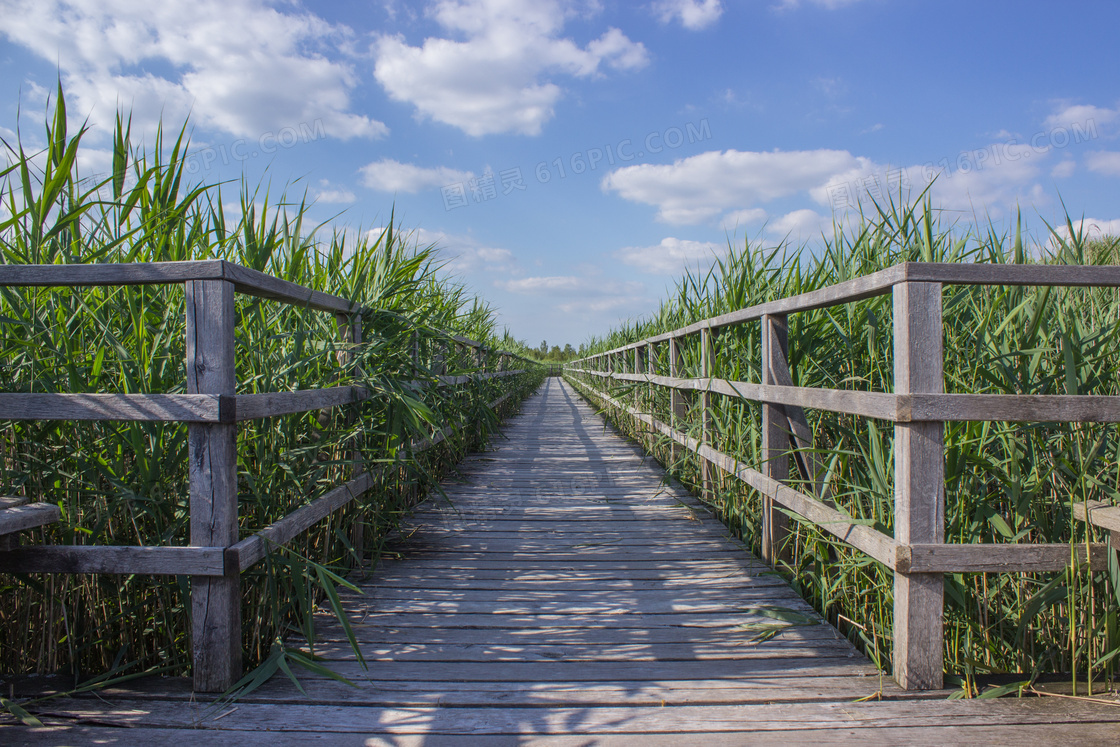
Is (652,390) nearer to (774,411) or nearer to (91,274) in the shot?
(774,411)

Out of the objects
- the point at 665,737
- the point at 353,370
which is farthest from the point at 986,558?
the point at 353,370

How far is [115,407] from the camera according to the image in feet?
5.37

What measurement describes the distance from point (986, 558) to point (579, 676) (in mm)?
1222

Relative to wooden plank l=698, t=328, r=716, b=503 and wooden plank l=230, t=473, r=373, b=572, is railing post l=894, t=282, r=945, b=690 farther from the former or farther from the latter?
wooden plank l=230, t=473, r=373, b=572

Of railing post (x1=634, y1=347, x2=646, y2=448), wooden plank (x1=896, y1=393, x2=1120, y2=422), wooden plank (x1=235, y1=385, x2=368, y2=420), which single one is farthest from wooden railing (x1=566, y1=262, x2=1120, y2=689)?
railing post (x1=634, y1=347, x2=646, y2=448)

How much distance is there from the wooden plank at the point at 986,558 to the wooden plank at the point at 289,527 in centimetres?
187

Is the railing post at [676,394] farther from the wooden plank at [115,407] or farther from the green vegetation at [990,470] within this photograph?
the wooden plank at [115,407]

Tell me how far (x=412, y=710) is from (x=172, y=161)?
215 centimetres

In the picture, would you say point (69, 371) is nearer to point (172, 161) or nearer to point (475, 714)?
point (172, 161)

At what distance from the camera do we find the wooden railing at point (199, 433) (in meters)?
1.65

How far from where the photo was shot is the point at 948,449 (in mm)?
1758

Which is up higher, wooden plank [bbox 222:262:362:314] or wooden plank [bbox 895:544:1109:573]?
wooden plank [bbox 222:262:362:314]

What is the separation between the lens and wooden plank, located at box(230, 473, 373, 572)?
1729 mm

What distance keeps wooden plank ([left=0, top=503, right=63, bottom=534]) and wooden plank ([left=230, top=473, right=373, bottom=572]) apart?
50cm
